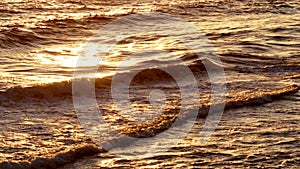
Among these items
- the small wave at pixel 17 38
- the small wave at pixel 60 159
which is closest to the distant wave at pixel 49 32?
the small wave at pixel 17 38

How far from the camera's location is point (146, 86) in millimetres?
10078

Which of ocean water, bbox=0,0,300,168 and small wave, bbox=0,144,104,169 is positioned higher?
small wave, bbox=0,144,104,169

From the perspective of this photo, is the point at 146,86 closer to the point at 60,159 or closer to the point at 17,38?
the point at 60,159

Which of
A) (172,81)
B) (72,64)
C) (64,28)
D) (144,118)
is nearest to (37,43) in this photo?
(64,28)

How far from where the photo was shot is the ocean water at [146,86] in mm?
6758

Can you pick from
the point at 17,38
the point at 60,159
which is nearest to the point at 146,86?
the point at 60,159

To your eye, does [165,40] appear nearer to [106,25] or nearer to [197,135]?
[106,25]

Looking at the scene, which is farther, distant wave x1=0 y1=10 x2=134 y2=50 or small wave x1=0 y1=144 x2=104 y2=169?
distant wave x1=0 y1=10 x2=134 y2=50

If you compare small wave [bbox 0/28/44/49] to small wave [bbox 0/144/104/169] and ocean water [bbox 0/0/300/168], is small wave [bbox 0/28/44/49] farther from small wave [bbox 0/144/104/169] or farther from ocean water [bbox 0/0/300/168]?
small wave [bbox 0/144/104/169]

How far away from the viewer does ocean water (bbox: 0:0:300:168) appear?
6758 millimetres

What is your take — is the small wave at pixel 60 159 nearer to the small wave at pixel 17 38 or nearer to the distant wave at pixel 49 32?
the distant wave at pixel 49 32

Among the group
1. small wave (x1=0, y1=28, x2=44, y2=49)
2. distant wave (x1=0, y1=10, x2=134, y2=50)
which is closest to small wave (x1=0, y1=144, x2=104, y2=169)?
distant wave (x1=0, y1=10, x2=134, y2=50)

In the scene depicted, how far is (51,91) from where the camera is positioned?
9.30 m

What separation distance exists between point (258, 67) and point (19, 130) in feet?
18.9
